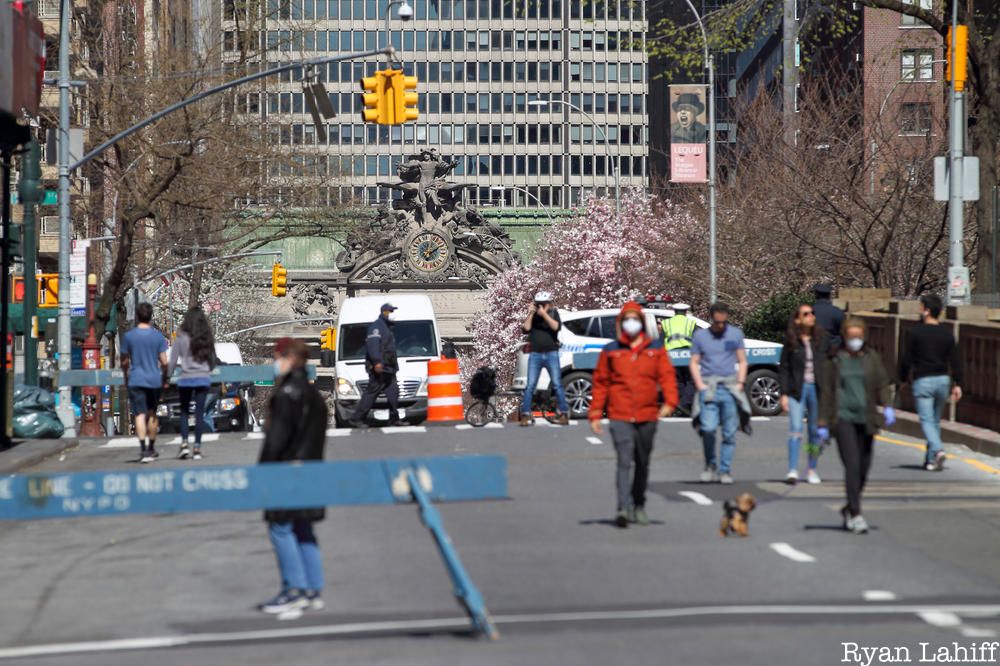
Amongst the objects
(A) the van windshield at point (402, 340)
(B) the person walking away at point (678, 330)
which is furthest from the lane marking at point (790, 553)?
(A) the van windshield at point (402, 340)

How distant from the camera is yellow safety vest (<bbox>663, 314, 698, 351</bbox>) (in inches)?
1001

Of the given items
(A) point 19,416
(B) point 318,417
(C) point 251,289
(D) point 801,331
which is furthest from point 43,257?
(B) point 318,417

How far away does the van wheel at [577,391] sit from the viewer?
27.8 meters

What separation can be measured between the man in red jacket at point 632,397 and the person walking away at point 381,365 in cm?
1234

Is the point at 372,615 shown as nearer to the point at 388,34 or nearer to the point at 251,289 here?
the point at 251,289

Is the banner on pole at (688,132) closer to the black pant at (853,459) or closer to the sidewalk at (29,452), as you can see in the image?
the sidewalk at (29,452)

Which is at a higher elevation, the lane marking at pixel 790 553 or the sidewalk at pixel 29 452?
the lane marking at pixel 790 553

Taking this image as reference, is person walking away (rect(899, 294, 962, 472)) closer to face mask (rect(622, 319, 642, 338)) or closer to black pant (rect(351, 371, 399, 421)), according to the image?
face mask (rect(622, 319, 642, 338))

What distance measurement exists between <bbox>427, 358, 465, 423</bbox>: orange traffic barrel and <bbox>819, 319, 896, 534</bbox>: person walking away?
13.1m

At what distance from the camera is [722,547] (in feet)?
43.9

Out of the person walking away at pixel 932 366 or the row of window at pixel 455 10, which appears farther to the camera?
the row of window at pixel 455 10

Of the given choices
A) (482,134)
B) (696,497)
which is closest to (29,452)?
(696,497)

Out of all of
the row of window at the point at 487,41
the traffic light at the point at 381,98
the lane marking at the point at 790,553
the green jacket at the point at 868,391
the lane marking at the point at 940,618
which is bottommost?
the lane marking at the point at 790,553

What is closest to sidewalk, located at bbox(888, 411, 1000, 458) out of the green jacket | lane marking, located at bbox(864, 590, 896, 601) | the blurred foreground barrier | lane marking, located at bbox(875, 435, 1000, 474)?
lane marking, located at bbox(875, 435, 1000, 474)
